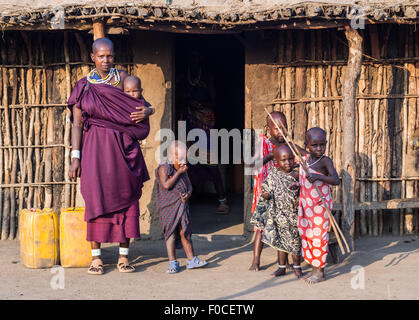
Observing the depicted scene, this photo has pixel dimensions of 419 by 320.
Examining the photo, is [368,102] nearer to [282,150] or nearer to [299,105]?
[299,105]

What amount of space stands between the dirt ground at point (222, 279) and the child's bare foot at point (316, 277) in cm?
6

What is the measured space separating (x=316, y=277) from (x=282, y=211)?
0.68 m

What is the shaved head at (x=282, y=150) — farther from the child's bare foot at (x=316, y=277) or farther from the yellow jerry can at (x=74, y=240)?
the yellow jerry can at (x=74, y=240)

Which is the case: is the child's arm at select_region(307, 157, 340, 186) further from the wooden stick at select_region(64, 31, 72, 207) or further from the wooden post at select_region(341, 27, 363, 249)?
the wooden stick at select_region(64, 31, 72, 207)

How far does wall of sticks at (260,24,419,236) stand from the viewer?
7.66 m

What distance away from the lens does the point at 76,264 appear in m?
6.20

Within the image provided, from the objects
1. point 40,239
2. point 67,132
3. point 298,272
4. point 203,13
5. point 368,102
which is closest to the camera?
point 298,272

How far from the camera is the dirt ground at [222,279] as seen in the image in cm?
522

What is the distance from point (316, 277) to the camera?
18.4 feet

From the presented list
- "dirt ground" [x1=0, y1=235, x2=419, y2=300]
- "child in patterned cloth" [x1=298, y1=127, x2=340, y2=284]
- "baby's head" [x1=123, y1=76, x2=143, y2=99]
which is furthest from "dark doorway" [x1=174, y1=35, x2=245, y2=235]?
"baby's head" [x1=123, y1=76, x2=143, y2=99]

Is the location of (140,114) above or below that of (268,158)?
above

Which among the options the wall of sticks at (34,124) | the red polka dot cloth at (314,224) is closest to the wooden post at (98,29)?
the wall of sticks at (34,124)

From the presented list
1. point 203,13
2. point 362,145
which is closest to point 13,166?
point 203,13
